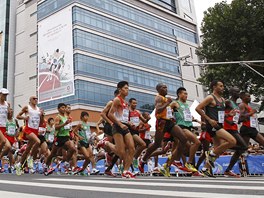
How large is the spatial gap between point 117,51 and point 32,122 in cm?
4314

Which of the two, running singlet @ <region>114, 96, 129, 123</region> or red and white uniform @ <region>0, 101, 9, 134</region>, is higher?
red and white uniform @ <region>0, 101, 9, 134</region>

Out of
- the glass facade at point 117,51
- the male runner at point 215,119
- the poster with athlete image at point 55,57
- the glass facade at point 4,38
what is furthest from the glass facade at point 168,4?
the male runner at point 215,119

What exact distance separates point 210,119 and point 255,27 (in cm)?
1570

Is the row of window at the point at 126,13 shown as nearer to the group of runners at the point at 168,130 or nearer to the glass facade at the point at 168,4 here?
the glass facade at the point at 168,4

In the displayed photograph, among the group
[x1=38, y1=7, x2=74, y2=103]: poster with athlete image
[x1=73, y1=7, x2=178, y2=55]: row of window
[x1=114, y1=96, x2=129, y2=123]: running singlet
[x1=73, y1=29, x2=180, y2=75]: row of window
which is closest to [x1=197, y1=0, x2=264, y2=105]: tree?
[x1=114, y1=96, x2=129, y2=123]: running singlet

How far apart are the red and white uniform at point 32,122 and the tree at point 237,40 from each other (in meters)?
15.1

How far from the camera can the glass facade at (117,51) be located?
149ft

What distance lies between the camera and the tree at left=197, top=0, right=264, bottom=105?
20.0 m

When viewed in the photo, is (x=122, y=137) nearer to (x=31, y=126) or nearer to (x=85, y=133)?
(x=31, y=126)

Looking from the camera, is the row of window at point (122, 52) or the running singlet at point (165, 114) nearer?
the running singlet at point (165, 114)

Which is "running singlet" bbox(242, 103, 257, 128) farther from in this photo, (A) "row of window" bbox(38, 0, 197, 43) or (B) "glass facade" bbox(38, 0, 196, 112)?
(A) "row of window" bbox(38, 0, 197, 43)

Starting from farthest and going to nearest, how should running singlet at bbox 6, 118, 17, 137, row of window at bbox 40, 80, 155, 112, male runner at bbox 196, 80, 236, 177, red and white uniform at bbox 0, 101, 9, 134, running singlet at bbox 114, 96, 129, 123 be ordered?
row of window at bbox 40, 80, 155, 112
running singlet at bbox 6, 118, 17, 137
red and white uniform at bbox 0, 101, 9, 134
male runner at bbox 196, 80, 236, 177
running singlet at bbox 114, 96, 129, 123

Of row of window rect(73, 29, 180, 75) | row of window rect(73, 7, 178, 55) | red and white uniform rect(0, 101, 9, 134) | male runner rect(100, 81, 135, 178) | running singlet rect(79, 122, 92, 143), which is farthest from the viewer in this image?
row of window rect(73, 7, 178, 55)

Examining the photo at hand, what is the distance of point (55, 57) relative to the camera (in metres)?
48.2
